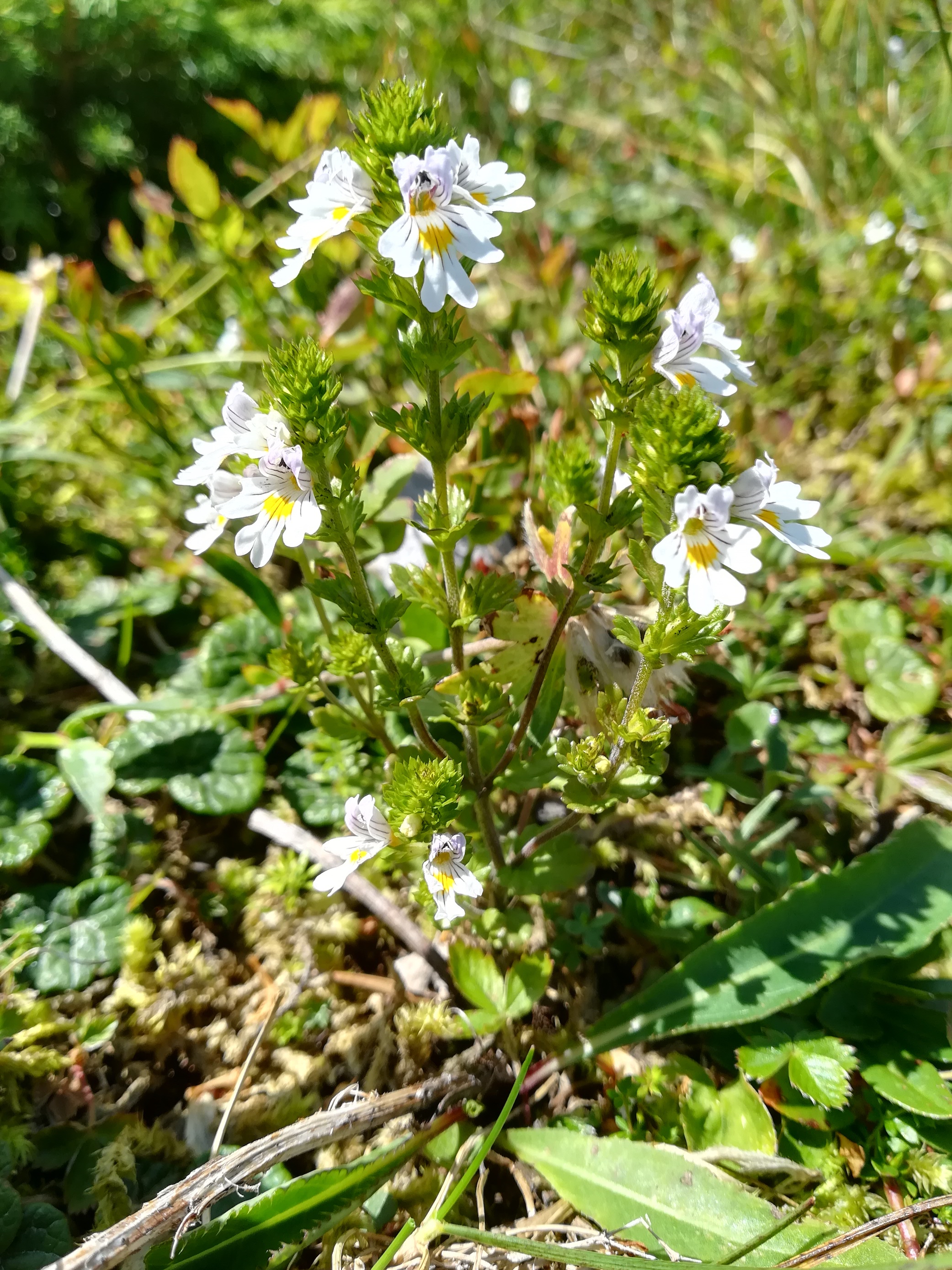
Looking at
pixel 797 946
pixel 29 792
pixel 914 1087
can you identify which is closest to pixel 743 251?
pixel 797 946

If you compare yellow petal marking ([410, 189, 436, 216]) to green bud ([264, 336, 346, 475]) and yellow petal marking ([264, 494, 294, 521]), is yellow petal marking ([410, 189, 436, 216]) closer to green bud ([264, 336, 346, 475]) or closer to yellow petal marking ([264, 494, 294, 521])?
green bud ([264, 336, 346, 475])

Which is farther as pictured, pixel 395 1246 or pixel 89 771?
pixel 89 771

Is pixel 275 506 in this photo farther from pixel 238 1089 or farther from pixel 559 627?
pixel 238 1089

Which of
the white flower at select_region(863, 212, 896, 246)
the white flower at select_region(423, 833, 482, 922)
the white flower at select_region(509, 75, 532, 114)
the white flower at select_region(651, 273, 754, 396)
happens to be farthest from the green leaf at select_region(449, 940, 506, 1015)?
the white flower at select_region(509, 75, 532, 114)

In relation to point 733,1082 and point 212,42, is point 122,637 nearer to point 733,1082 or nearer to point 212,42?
point 733,1082

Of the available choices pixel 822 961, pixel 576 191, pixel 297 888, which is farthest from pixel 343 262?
pixel 822 961

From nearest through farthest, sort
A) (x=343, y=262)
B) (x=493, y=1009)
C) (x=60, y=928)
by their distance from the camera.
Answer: (x=493, y=1009), (x=60, y=928), (x=343, y=262)
